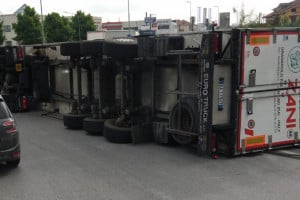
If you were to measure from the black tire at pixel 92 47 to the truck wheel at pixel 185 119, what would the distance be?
256 centimetres

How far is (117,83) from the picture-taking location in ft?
38.7

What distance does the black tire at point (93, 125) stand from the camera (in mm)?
10742

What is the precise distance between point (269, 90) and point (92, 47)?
14.8 ft

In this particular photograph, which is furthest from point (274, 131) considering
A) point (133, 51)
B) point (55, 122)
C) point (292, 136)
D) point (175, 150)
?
point (55, 122)

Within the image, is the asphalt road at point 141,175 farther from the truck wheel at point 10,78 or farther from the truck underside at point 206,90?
the truck wheel at point 10,78

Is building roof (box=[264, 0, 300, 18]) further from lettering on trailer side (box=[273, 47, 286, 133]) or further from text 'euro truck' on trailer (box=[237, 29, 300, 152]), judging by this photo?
lettering on trailer side (box=[273, 47, 286, 133])

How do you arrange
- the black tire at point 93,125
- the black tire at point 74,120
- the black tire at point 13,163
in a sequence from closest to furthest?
the black tire at point 13,163 < the black tire at point 93,125 < the black tire at point 74,120

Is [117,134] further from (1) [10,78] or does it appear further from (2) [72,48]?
(1) [10,78]

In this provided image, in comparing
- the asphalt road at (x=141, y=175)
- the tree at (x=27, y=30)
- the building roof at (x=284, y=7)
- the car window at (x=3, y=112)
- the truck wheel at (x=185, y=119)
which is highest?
the building roof at (x=284, y=7)

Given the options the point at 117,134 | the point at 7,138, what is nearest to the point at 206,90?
the point at 117,134

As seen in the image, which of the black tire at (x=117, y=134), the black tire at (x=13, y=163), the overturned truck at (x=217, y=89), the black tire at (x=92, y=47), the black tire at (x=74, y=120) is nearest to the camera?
the black tire at (x=13, y=163)

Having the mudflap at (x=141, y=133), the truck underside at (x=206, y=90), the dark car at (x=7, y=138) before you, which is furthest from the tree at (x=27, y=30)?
the dark car at (x=7, y=138)

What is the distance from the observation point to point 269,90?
8.27 m

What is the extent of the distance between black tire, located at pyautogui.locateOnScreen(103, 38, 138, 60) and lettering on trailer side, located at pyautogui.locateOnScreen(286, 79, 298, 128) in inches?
140
